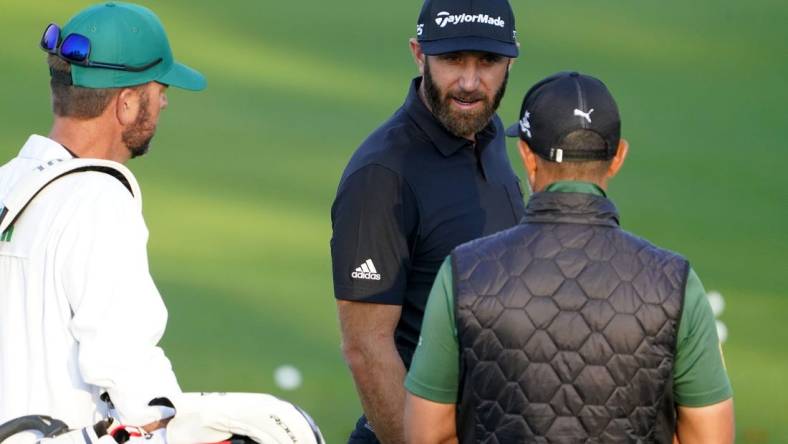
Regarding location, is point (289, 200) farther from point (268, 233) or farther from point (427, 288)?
point (427, 288)

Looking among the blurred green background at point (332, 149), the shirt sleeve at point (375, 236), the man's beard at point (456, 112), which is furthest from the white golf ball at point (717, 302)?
the shirt sleeve at point (375, 236)

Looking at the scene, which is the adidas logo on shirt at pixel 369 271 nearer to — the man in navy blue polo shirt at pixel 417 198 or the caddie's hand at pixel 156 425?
the man in navy blue polo shirt at pixel 417 198

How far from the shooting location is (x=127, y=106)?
107 inches

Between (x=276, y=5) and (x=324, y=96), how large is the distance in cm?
49

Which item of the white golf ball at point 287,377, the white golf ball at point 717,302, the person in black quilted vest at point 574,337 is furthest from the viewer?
the white golf ball at point 717,302

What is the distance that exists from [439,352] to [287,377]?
2.52 metres

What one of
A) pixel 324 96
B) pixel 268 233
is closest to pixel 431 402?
pixel 268 233

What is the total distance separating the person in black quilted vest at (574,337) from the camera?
228cm

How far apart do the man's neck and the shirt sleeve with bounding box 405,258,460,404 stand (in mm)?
688

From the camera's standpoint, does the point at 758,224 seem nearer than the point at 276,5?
Yes

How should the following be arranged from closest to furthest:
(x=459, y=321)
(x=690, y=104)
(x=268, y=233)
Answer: (x=459, y=321), (x=268, y=233), (x=690, y=104)

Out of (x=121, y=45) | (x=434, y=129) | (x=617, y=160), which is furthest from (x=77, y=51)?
(x=617, y=160)

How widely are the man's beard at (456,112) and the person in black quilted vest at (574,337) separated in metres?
0.78

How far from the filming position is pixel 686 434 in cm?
235
